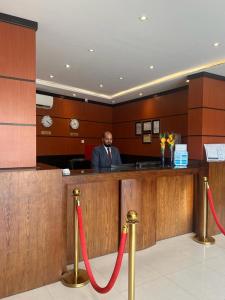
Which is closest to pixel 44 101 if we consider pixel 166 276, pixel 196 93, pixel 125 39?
pixel 125 39

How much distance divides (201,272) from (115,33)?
3180 millimetres

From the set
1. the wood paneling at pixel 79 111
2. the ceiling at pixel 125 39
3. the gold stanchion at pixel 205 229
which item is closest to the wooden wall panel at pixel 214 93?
the ceiling at pixel 125 39

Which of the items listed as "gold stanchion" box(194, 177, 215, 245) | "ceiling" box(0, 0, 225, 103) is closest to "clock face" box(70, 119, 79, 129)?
"ceiling" box(0, 0, 225, 103)

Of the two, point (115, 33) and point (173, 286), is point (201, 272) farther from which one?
point (115, 33)

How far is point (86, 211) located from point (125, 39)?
2.41 meters

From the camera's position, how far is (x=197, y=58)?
3.95 meters

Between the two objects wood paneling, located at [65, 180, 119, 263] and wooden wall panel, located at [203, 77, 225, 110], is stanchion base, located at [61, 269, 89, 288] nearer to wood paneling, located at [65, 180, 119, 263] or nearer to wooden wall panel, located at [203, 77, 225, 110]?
wood paneling, located at [65, 180, 119, 263]

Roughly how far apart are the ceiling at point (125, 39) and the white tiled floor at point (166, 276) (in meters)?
2.96

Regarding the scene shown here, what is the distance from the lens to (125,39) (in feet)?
10.9

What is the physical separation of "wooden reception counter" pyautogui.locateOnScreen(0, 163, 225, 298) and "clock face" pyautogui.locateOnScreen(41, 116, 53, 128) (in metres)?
3.68

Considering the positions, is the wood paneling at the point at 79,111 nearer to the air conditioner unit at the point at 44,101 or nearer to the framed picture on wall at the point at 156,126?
the air conditioner unit at the point at 44,101

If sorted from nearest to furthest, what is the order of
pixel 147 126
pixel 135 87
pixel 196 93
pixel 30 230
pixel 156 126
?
pixel 30 230
pixel 196 93
pixel 135 87
pixel 156 126
pixel 147 126

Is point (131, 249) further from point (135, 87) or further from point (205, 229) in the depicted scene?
point (135, 87)

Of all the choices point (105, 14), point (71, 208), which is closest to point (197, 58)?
point (105, 14)
